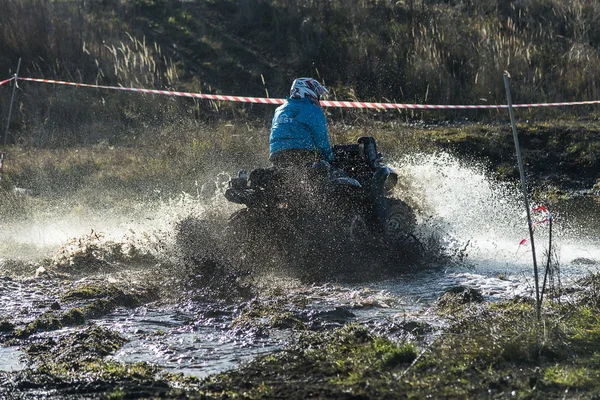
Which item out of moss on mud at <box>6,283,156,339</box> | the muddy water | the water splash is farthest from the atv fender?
moss on mud at <box>6,283,156,339</box>

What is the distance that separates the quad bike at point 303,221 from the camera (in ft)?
32.8

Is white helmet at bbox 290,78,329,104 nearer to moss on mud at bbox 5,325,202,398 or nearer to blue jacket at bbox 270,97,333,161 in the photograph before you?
blue jacket at bbox 270,97,333,161

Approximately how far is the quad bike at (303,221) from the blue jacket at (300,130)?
13.5 inches

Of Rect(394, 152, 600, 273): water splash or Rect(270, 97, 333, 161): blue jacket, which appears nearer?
Rect(270, 97, 333, 161): blue jacket

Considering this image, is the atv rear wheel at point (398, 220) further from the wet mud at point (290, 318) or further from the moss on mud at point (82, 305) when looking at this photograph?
the moss on mud at point (82, 305)

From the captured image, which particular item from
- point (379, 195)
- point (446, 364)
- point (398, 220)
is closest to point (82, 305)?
point (446, 364)

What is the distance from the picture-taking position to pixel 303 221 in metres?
10.1

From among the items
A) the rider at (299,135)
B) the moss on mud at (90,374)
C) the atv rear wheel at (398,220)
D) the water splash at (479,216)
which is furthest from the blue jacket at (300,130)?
the moss on mud at (90,374)

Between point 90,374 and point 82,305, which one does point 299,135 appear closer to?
point 82,305

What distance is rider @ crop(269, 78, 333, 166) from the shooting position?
34.0 feet

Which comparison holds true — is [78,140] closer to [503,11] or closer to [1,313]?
[1,313]

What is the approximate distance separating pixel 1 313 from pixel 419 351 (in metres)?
4.28

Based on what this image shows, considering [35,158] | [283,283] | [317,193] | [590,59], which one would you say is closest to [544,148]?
[590,59]

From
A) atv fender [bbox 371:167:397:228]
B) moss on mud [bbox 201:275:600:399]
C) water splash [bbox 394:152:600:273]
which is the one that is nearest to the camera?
moss on mud [bbox 201:275:600:399]
